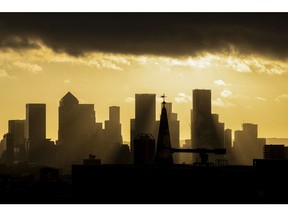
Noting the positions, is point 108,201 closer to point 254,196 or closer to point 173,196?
point 173,196

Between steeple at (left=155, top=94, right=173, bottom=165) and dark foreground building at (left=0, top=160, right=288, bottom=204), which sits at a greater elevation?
steeple at (left=155, top=94, right=173, bottom=165)

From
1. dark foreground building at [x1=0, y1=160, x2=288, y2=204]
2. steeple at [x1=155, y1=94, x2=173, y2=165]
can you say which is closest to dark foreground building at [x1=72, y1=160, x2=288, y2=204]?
dark foreground building at [x1=0, y1=160, x2=288, y2=204]

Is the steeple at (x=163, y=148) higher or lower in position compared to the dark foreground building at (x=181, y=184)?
higher

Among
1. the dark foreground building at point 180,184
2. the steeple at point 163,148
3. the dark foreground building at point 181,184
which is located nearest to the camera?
the dark foreground building at point 181,184

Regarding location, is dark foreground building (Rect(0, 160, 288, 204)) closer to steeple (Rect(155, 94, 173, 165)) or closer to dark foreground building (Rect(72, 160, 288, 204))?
dark foreground building (Rect(72, 160, 288, 204))

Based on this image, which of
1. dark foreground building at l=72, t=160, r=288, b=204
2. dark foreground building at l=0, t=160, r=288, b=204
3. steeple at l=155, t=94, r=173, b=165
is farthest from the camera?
steeple at l=155, t=94, r=173, b=165

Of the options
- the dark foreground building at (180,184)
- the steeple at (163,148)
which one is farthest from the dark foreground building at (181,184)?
the steeple at (163,148)

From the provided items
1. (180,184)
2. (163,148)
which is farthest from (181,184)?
→ (163,148)

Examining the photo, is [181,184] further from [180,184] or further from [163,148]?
[163,148]

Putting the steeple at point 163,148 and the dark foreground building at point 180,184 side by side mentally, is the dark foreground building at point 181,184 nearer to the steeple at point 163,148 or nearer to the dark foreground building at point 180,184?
the dark foreground building at point 180,184

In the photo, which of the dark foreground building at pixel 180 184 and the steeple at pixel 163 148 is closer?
the dark foreground building at pixel 180 184

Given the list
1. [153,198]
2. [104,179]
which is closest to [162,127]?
[104,179]
